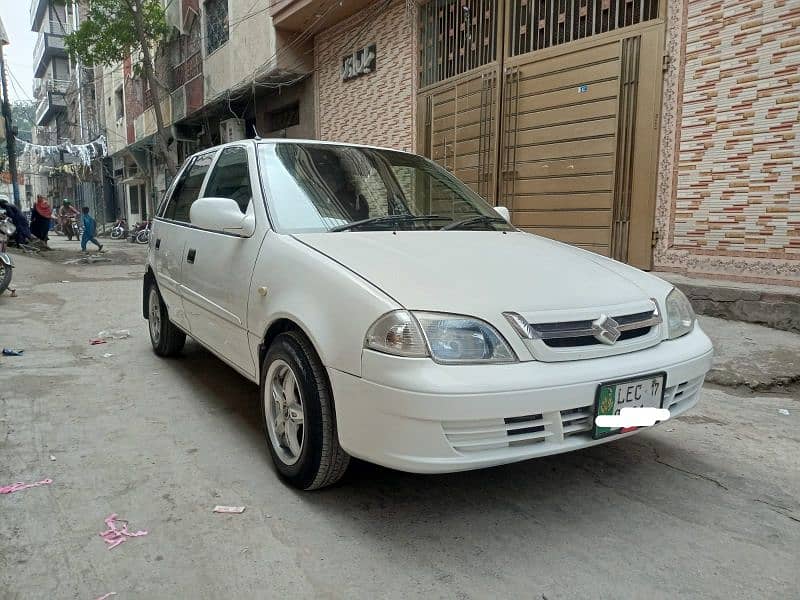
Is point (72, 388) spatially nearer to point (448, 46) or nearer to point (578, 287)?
point (578, 287)

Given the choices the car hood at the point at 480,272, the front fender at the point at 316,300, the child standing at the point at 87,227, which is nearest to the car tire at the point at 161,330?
the front fender at the point at 316,300

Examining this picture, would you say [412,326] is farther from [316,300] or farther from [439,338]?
[316,300]

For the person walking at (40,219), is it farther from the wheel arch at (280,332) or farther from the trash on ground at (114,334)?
the wheel arch at (280,332)

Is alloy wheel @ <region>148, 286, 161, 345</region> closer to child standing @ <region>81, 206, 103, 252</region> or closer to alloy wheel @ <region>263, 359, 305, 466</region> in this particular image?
alloy wheel @ <region>263, 359, 305, 466</region>

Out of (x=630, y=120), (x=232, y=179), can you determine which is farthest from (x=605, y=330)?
(x=630, y=120)

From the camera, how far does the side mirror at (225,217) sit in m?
3.05

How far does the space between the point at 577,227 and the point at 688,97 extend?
6.21ft

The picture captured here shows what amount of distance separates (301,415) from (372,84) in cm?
1004

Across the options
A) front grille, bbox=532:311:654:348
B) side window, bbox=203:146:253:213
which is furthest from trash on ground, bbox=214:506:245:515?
side window, bbox=203:146:253:213

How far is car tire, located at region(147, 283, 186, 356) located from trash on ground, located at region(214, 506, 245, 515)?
2.59 metres

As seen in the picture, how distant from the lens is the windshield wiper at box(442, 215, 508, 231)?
10.9 ft

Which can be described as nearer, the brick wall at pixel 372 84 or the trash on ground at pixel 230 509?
the trash on ground at pixel 230 509

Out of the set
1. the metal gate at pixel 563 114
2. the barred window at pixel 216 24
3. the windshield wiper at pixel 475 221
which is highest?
the barred window at pixel 216 24

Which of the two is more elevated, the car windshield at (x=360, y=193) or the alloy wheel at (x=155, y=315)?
the car windshield at (x=360, y=193)
